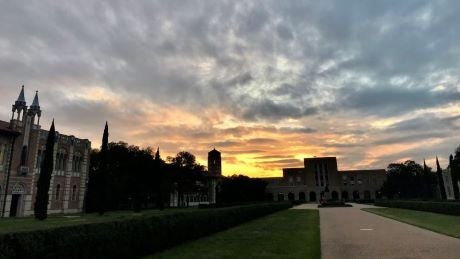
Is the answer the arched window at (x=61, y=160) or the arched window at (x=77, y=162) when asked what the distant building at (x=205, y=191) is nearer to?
the arched window at (x=77, y=162)

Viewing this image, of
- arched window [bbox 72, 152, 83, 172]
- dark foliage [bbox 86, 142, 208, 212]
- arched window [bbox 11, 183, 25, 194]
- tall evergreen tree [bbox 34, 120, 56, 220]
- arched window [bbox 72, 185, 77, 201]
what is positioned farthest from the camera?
dark foliage [bbox 86, 142, 208, 212]

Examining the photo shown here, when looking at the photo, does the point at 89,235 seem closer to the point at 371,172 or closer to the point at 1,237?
the point at 1,237

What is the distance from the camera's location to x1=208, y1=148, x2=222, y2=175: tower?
12094 cm

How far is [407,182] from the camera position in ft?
359

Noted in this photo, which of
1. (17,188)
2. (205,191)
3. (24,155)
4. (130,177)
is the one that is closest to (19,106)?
(24,155)

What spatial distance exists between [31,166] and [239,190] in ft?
219

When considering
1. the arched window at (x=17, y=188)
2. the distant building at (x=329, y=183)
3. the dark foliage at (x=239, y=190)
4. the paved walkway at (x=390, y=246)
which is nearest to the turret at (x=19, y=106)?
the arched window at (x=17, y=188)

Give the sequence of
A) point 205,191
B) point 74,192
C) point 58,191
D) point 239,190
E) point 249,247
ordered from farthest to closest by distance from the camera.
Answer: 1. point 239,190
2. point 205,191
3. point 74,192
4. point 58,191
5. point 249,247

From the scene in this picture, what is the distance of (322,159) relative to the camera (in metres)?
137

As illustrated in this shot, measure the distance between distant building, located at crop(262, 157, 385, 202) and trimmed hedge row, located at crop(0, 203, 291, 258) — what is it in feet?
406

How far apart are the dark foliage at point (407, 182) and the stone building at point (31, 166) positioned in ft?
319

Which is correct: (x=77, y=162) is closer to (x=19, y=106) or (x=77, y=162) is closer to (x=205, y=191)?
(x=19, y=106)

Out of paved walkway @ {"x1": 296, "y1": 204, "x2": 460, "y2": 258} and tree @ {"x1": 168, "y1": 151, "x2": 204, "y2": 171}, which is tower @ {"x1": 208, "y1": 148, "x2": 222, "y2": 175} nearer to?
tree @ {"x1": 168, "y1": 151, "x2": 204, "y2": 171}

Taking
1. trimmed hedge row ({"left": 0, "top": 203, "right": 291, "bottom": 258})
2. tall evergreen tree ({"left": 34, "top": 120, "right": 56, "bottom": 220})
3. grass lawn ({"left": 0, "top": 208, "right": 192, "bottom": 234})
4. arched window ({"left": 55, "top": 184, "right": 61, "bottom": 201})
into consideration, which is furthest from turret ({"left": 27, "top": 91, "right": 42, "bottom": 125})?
trimmed hedge row ({"left": 0, "top": 203, "right": 291, "bottom": 258})
